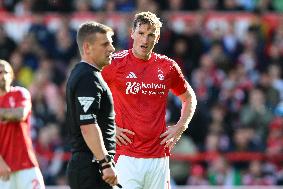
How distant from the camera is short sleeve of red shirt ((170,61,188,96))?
31.8ft

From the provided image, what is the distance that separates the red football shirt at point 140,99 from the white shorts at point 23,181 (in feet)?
4.14

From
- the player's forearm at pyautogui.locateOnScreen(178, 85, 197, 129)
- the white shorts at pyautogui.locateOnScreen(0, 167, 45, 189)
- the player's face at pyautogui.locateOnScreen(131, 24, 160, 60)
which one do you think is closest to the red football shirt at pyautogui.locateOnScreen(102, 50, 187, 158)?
the player's face at pyautogui.locateOnScreen(131, 24, 160, 60)

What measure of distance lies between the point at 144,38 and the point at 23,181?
2.17 metres

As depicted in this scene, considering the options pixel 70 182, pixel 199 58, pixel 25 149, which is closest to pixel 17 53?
pixel 199 58

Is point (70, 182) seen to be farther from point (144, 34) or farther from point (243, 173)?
point (243, 173)

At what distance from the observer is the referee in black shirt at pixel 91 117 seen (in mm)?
7832

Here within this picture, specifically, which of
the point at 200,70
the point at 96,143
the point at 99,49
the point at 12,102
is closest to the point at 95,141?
the point at 96,143

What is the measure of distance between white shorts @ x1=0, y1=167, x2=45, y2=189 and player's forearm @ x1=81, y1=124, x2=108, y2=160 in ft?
8.84

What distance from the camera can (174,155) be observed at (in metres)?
15.4

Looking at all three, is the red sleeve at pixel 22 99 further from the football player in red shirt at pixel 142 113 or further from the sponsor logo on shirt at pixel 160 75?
the sponsor logo on shirt at pixel 160 75

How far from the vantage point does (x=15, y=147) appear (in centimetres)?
1042

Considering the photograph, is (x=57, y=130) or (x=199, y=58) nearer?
(x=57, y=130)

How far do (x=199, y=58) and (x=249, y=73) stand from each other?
92 centimetres

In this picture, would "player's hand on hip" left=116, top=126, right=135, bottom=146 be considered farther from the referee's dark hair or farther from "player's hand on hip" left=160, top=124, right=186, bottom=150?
the referee's dark hair
